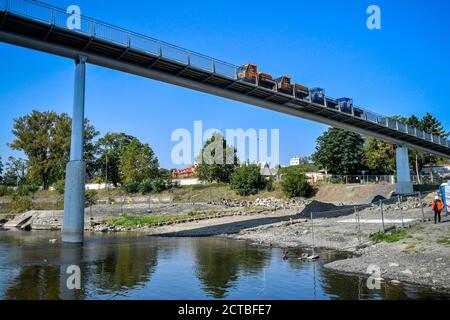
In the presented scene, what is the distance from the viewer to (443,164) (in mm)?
127875

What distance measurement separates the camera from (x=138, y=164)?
305 ft

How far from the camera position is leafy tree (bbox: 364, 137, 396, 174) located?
3223 inches

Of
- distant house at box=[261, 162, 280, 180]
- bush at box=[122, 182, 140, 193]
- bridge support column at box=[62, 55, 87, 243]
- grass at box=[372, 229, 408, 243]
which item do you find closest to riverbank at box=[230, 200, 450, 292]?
grass at box=[372, 229, 408, 243]

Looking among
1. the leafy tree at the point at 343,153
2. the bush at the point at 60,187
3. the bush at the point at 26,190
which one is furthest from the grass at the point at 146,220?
the leafy tree at the point at 343,153

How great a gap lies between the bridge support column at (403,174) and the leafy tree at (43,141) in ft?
228

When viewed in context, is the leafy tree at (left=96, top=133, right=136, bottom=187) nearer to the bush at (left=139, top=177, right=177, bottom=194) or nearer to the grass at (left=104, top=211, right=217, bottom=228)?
the bush at (left=139, top=177, right=177, bottom=194)

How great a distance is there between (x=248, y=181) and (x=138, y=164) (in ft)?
97.0

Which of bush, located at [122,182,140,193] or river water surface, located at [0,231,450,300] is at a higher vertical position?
bush, located at [122,182,140,193]

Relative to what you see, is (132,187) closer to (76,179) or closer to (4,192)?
(4,192)

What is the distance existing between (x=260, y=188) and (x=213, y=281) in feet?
200

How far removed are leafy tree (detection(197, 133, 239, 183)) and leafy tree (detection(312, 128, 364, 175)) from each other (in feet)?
71.2

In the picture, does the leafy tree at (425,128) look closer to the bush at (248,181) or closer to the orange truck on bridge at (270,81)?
the bush at (248,181)

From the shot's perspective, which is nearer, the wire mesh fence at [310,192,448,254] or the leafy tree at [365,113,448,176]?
the wire mesh fence at [310,192,448,254]
